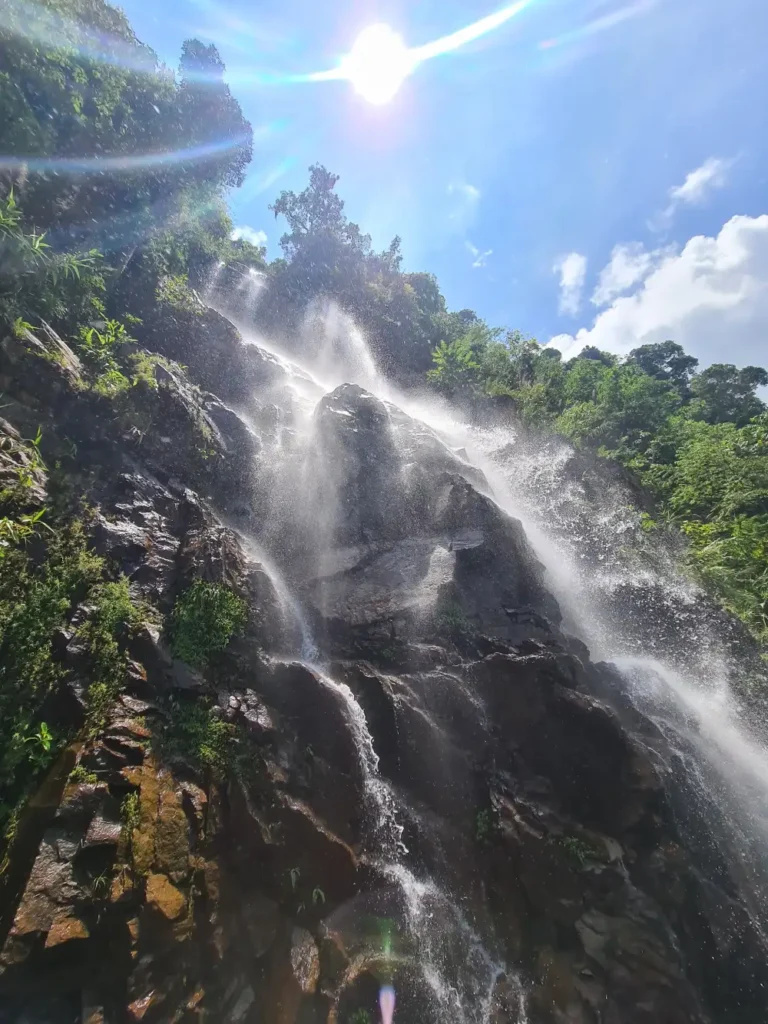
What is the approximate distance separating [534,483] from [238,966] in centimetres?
2066

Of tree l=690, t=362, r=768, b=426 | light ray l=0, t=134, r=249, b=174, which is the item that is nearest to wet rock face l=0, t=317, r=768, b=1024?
light ray l=0, t=134, r=249, b=174

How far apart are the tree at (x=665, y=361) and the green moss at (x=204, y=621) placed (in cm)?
4707

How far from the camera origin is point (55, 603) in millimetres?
8711

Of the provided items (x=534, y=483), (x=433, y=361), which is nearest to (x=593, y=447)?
(x=534, y=483)

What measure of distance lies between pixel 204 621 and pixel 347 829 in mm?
5339

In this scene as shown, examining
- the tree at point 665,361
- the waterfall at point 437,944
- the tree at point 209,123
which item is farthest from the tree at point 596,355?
the waterfall at point 437,944

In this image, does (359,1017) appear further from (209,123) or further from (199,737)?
(209,123)

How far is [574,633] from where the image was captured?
56.0 ft

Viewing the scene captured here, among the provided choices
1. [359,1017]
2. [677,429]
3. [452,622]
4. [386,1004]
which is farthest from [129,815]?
[677,429]

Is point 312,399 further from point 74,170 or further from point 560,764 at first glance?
point 560,764

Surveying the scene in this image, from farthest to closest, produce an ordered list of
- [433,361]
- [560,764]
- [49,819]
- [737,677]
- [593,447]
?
[433,361] < [593,447] < [737,677] < [560,764] < [49,819]

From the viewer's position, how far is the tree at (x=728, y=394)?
3388 centimetres

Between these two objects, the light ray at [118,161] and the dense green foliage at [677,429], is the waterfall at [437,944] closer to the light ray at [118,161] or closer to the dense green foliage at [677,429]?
the dense green foliage at [677,429]

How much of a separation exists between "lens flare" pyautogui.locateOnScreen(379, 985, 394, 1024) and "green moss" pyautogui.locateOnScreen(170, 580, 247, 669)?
6.51m
